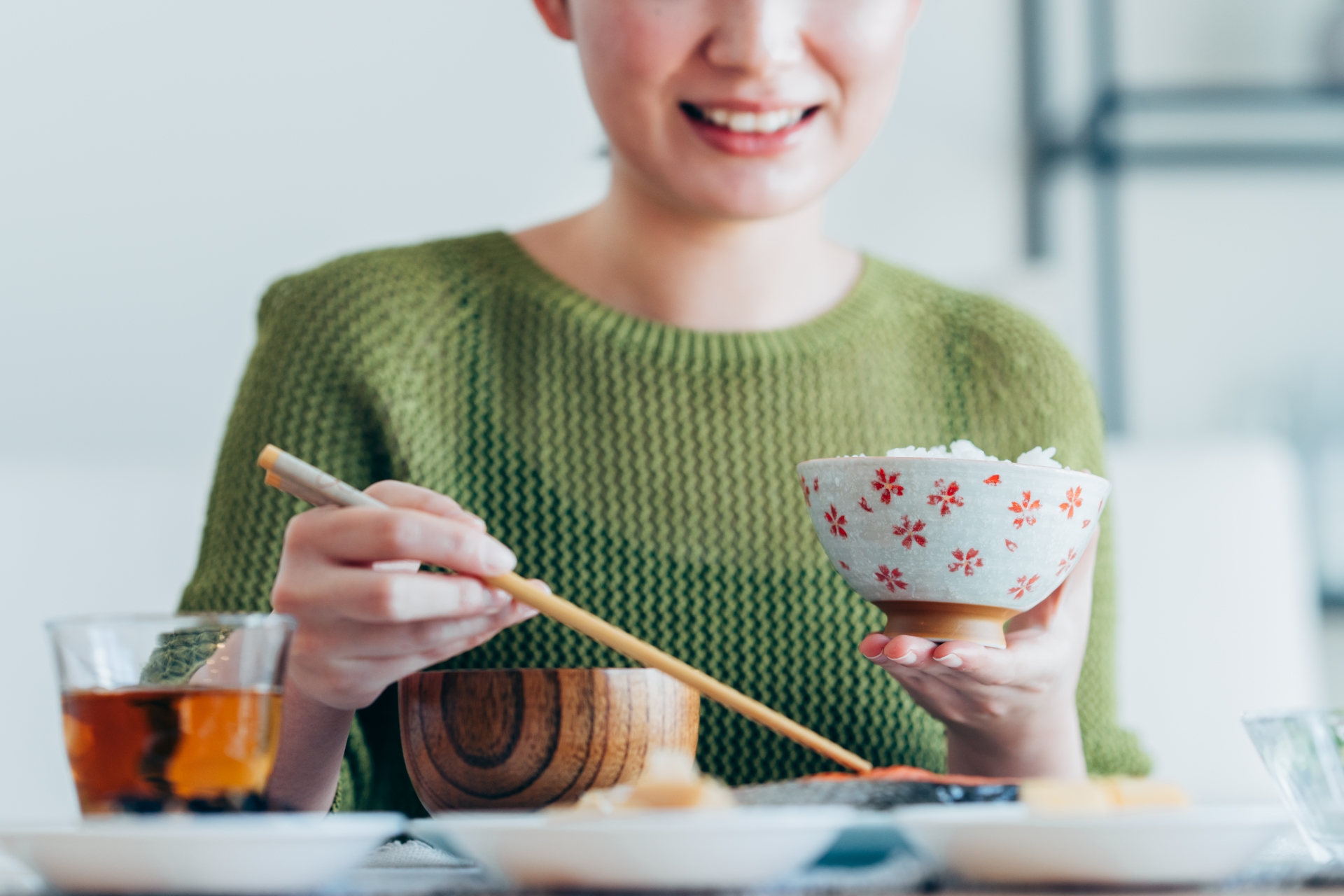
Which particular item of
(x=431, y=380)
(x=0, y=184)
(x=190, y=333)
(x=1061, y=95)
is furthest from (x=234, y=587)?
(x=1061, y=95)

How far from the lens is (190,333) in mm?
1902

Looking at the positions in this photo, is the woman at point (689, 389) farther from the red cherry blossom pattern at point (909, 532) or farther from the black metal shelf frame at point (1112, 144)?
the black metal shelf frame at point (1112, 144)

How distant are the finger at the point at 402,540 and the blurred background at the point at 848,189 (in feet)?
3.51

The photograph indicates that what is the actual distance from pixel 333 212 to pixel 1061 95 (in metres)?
1.21

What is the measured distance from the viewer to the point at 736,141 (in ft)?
3.07

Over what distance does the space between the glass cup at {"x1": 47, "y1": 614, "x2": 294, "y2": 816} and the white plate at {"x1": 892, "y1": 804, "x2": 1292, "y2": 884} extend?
211 mm

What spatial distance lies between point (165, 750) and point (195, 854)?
9 cm

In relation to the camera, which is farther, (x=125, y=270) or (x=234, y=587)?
(x=125, y=270)

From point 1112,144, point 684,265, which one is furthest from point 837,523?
point 1112,144

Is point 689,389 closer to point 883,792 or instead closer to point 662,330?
point 662,330

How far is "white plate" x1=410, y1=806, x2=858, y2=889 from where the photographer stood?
327 millimetres

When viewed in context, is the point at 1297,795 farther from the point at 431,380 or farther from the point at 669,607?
the point at 431,380

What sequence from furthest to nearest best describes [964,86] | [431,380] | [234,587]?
[964,86], [431,380], [234,587]

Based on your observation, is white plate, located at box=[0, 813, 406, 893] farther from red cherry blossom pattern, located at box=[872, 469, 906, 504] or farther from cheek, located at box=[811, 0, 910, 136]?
cheek, located at box=[811, 0, 910, 136]
